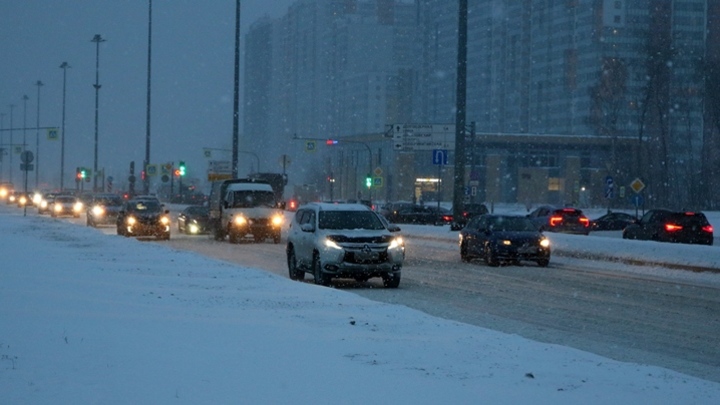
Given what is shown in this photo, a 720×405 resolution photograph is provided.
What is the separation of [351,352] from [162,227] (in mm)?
33686

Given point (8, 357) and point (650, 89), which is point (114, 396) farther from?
point (650, 89)

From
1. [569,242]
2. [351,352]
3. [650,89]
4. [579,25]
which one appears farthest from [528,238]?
[579,25]

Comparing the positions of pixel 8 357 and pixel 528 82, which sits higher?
pixel 528 82

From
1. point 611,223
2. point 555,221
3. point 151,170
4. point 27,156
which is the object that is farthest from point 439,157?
point 151,170

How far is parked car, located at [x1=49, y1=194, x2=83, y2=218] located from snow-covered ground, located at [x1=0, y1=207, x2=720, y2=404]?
2353 inches

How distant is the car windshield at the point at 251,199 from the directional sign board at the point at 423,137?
1309cm

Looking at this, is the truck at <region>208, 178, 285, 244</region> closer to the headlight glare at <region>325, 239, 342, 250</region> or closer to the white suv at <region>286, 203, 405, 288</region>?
the white suv at <region>286, 203, 405, 288</region>

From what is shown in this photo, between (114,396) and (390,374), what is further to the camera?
(390,374)

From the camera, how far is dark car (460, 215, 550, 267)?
2919cm

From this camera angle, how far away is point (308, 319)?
13.2 meters

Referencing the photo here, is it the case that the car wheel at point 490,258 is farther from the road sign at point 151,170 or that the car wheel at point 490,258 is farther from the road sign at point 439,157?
the road sign at point 151,170

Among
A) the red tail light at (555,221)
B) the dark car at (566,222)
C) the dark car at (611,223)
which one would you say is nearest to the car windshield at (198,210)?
the dark car at (566,222)

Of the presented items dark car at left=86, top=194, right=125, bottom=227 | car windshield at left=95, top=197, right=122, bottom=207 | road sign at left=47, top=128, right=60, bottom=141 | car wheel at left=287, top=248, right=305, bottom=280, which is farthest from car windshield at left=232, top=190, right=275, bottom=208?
road sign at left=47, top=128, right=60, bottom=141

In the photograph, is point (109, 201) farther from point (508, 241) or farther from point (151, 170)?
point (508, 241)
